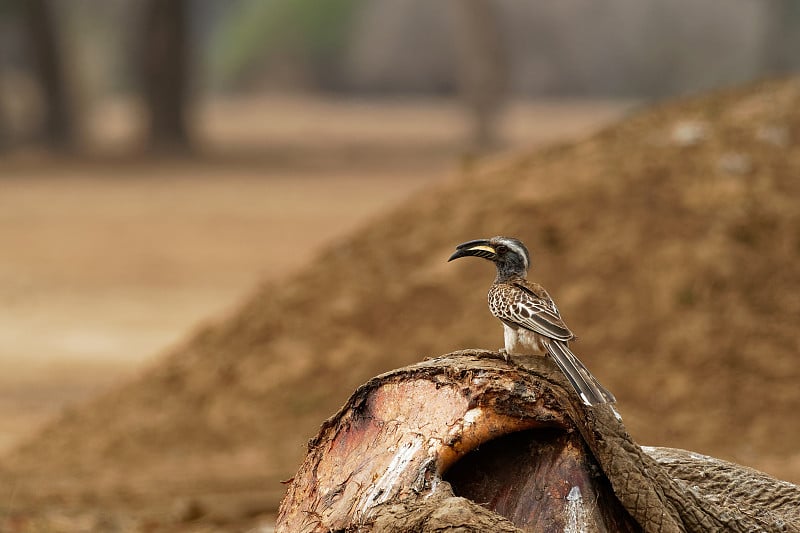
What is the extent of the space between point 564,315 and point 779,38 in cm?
2666

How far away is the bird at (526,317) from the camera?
3322mm

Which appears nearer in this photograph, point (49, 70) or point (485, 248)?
point (485, 248)

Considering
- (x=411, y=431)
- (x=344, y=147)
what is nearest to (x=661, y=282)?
(x=411, y=431)

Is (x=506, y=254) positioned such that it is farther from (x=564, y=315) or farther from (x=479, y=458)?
(x=564, y=315)

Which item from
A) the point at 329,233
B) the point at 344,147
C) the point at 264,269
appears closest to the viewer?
the point at 264,269

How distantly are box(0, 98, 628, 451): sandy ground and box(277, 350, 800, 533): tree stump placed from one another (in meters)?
7.77

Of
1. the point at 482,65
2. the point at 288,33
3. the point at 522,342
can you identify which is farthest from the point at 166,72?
the point at 522,342

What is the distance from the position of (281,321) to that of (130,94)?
48941mm

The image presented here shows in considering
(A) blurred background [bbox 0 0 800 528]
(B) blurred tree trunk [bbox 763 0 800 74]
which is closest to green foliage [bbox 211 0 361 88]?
(A) blurred background [bbox 0 0 800 528]

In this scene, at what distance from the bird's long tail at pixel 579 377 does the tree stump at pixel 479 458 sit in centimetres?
3

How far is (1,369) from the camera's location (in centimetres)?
1352

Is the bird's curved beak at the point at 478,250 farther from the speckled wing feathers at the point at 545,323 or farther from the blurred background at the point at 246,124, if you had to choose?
the blurred background at the point at 246,124

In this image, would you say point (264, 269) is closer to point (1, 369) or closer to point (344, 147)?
point (1, 369)

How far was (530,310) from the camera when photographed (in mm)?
3443
